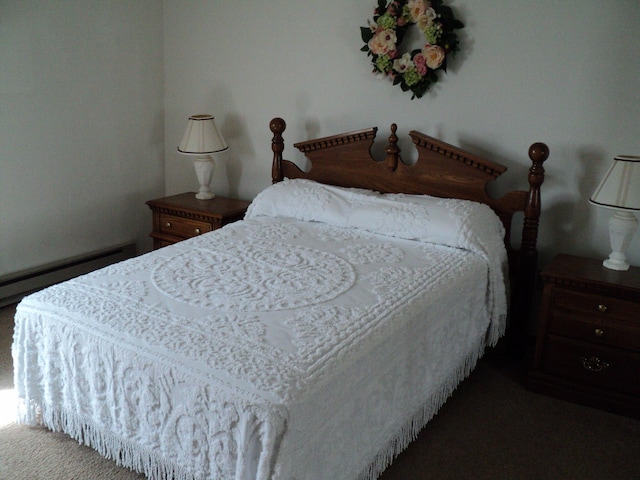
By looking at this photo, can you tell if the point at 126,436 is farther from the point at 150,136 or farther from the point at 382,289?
the point at 150,136

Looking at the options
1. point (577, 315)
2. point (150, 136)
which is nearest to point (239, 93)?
point (150, 136)

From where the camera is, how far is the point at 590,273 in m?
2.50

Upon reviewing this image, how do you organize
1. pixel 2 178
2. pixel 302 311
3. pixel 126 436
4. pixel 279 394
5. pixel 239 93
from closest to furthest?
pixel 279 394 < pixel 126 436 < pixel 302 311 < pixel 2 178 < pixel 239 93

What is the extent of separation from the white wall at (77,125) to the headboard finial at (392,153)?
165 cm

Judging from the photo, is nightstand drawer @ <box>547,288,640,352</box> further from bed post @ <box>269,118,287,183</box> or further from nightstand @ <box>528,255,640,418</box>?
bed post @ <box>269,118,287,183</box>

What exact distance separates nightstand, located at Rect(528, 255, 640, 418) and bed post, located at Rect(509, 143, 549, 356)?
0.64ft

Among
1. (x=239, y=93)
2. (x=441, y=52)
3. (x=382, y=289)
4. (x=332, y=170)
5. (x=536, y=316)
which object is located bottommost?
(x=536, y=316)

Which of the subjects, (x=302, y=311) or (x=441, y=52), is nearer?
(x=302, y=311)

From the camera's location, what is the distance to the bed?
161 centimetres

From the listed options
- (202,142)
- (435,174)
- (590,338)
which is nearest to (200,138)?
(202,142)

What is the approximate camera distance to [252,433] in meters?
1.52

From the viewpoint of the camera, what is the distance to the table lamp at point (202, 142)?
11.4ft

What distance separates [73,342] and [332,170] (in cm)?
178

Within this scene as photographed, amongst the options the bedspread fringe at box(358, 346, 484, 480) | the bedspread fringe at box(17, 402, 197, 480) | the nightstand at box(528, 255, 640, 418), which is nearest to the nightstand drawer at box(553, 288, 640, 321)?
the nightstand at box(528, 255, 640, 418)
